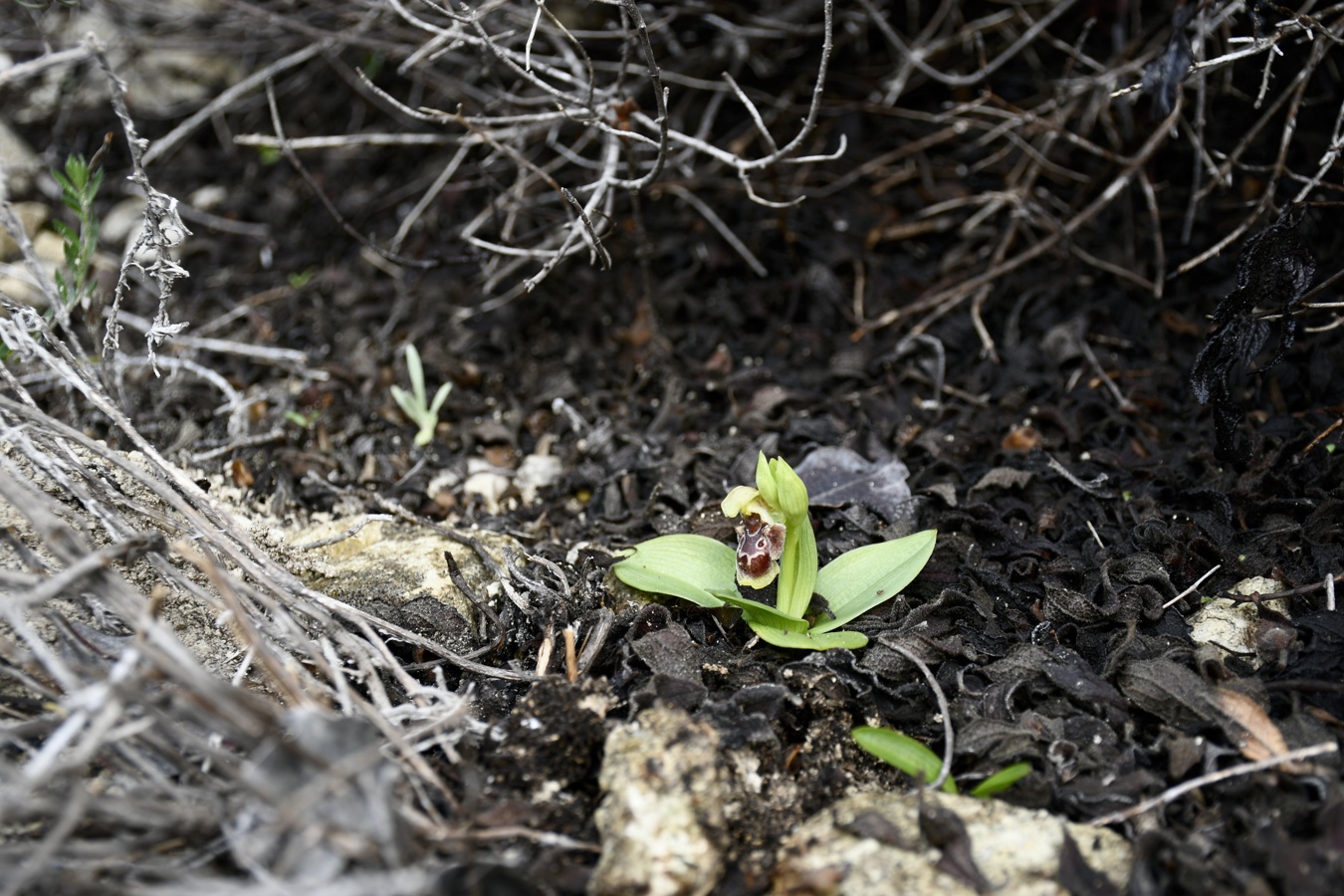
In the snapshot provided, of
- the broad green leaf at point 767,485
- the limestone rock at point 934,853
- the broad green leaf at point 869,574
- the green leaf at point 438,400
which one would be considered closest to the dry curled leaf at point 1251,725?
the limestone rock at point 934,853

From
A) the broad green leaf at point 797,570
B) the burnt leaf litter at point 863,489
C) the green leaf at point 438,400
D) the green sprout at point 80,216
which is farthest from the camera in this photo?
the green leaf at point 438,400

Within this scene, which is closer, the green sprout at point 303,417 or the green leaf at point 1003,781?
the green leaf at point 1003,781

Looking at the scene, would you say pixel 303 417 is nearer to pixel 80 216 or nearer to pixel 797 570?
pixel 80 216

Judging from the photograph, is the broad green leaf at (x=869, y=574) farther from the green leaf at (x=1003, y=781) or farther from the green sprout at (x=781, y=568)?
the green leaf at (x=1003, y=781)

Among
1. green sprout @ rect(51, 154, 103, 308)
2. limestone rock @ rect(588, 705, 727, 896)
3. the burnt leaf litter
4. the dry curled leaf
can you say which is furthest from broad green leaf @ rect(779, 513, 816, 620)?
green sprout @ rect(51, 154, 103, 308)

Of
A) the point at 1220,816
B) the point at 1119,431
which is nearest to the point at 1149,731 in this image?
the point at 1220,816

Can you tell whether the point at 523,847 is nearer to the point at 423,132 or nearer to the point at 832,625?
the point at 832,625
